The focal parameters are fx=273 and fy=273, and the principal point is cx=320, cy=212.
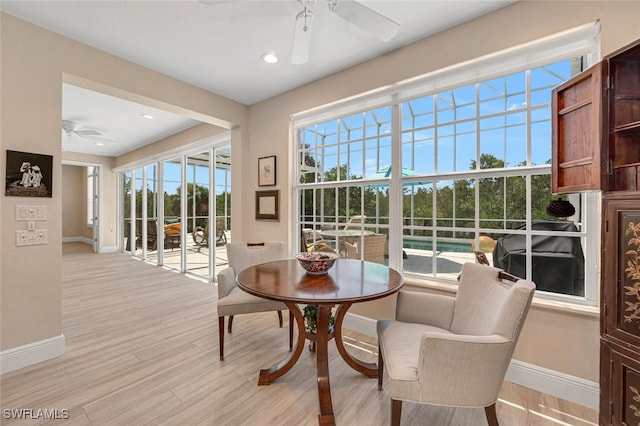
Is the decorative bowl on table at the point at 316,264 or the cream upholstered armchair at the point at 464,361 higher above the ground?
the decorative bowl on table at the point at 316,264

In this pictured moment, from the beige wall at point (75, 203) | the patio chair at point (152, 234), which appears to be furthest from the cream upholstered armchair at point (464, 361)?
the beige wall at point (75, 203)

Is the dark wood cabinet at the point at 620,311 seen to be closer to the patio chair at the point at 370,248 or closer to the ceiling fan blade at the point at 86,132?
the patio chair at the point at 370,248

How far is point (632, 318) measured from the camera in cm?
125

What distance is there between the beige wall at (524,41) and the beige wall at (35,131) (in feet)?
7.41

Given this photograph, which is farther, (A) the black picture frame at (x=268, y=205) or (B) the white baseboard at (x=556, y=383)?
(A) the black picture frame at (x=268, y=205)

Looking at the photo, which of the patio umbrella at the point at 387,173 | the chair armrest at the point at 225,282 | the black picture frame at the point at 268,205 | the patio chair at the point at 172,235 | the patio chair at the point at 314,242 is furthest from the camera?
the patio chair at the point at 172,235

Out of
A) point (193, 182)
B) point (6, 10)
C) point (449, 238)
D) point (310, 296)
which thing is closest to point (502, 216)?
point (449, 238)

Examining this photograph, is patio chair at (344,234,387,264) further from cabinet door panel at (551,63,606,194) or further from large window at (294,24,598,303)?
cabinet door panel at (551,63,606,194)

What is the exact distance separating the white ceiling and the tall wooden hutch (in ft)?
3.48

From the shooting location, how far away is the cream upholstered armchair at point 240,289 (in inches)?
87.8

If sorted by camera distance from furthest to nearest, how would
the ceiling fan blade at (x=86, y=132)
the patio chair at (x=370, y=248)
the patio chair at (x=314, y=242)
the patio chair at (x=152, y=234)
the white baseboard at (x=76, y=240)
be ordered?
the white baseboard at (x=76, y=240), the patio chair at (x=152, y=234), the ceiling fan blade at (x=86, y=132), the patio chair at (x=314, y=242), the patio chair at (x=370, y=248)

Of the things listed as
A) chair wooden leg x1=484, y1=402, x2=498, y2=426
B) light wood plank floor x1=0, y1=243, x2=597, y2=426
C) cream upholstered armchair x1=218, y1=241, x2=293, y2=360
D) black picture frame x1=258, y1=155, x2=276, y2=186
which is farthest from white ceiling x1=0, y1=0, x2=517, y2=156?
chair wooden leg x1=484, y1=402, x2=498, y2=426

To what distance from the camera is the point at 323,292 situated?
5.18 feet

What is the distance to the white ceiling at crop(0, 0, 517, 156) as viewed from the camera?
78.2 inches
